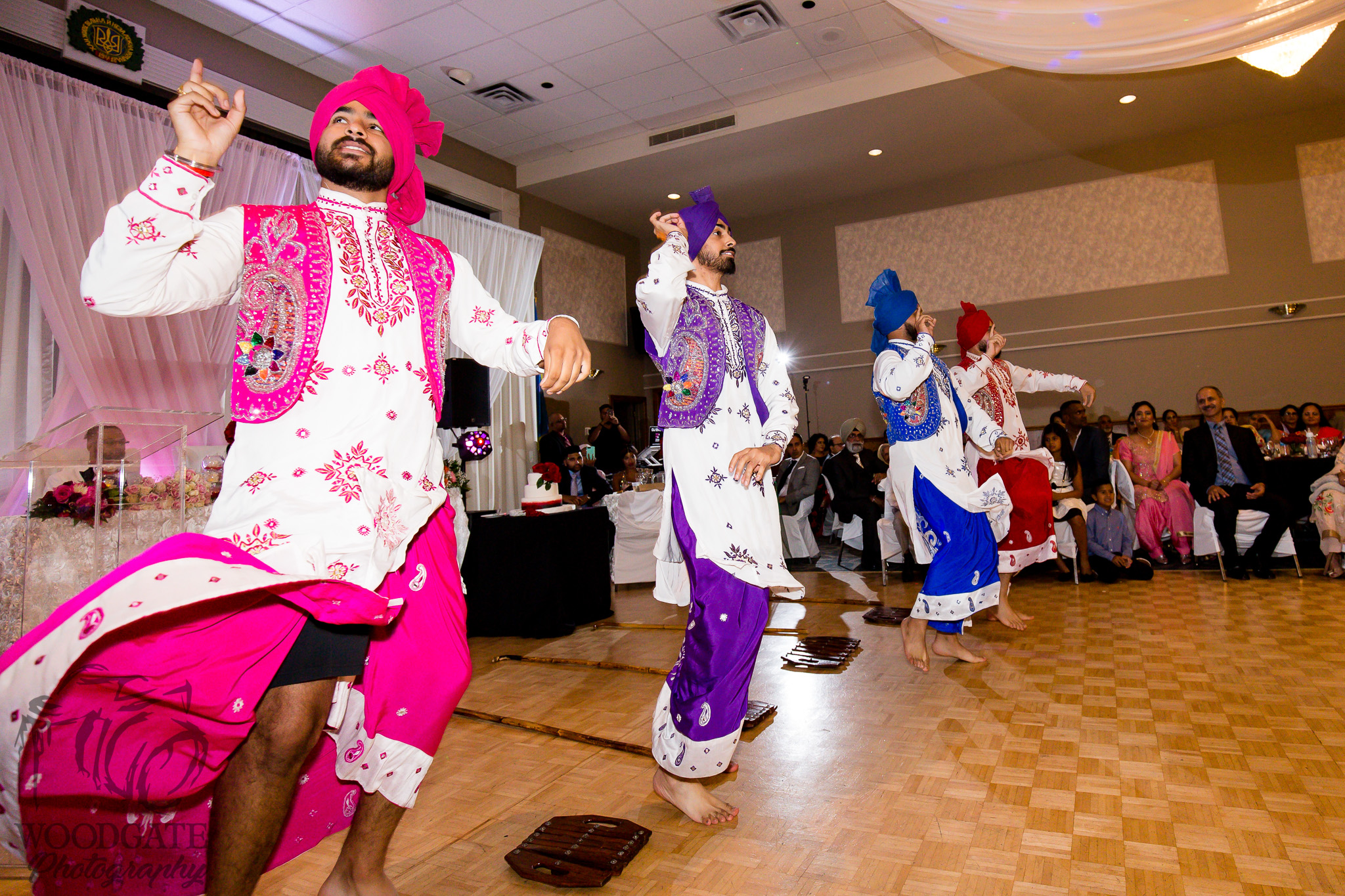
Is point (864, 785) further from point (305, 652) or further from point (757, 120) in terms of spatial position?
point (757, 120)

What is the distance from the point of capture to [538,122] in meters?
7.63

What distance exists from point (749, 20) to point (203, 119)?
19.0 ft

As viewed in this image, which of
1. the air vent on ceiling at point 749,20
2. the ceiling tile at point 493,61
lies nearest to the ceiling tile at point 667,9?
the air vent on ceiling at point 749,20

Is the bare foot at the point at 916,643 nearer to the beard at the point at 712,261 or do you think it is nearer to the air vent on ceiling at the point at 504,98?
the beard at the point at 712,261

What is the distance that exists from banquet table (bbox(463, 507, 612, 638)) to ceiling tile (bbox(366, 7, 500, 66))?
150 inches

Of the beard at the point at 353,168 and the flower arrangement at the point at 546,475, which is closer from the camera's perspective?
the beard at the point at 353,168

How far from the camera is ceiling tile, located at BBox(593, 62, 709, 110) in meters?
6.83

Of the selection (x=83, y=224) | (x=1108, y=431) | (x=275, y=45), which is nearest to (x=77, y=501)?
(x=83, y=224)

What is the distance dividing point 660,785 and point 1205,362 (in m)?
8.98

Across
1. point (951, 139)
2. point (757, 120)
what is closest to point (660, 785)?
point (757, 120)

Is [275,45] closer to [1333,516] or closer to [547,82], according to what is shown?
[547,82]

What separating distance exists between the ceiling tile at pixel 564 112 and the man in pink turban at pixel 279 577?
6.20 meters

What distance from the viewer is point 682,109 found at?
25.0 feet

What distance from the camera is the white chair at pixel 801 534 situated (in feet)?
23.2
